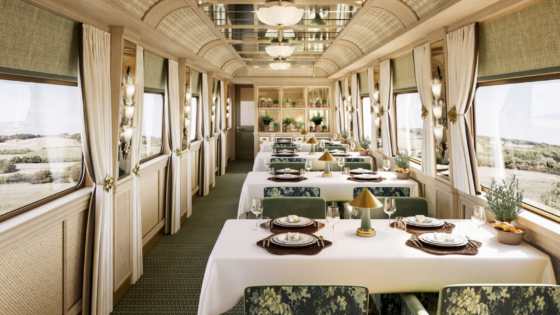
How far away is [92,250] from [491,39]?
4.10m

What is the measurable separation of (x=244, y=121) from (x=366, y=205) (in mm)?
12111

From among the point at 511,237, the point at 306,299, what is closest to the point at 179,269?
the point at 306,299

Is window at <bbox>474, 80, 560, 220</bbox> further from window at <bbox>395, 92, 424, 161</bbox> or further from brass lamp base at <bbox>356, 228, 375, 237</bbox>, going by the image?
window at <bbox>395, 92, 424, 161</bbox>

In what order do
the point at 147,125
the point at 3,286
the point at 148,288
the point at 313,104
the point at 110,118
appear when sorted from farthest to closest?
1. the point at 313,104
2. the point at 147,125
3. the point at 148,288
4. the point at 110,118
5. the point at 3,286

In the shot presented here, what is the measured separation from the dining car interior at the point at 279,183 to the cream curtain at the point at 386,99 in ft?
1.32

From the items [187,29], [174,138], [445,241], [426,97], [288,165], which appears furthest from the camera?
[288,165]

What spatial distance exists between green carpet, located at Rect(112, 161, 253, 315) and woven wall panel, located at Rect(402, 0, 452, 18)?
3.51m

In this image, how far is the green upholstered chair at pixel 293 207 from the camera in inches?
152

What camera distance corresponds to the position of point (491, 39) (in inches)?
140

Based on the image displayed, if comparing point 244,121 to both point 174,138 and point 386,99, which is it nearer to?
point 386,99

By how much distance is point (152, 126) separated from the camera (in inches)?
234

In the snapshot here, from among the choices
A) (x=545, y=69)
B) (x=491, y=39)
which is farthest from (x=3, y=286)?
(x=491, y=39)

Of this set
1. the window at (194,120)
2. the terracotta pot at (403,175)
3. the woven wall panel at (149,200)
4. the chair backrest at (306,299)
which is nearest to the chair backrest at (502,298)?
the chair backrest at (306,299)

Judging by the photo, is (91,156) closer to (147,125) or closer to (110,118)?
(110,118)
